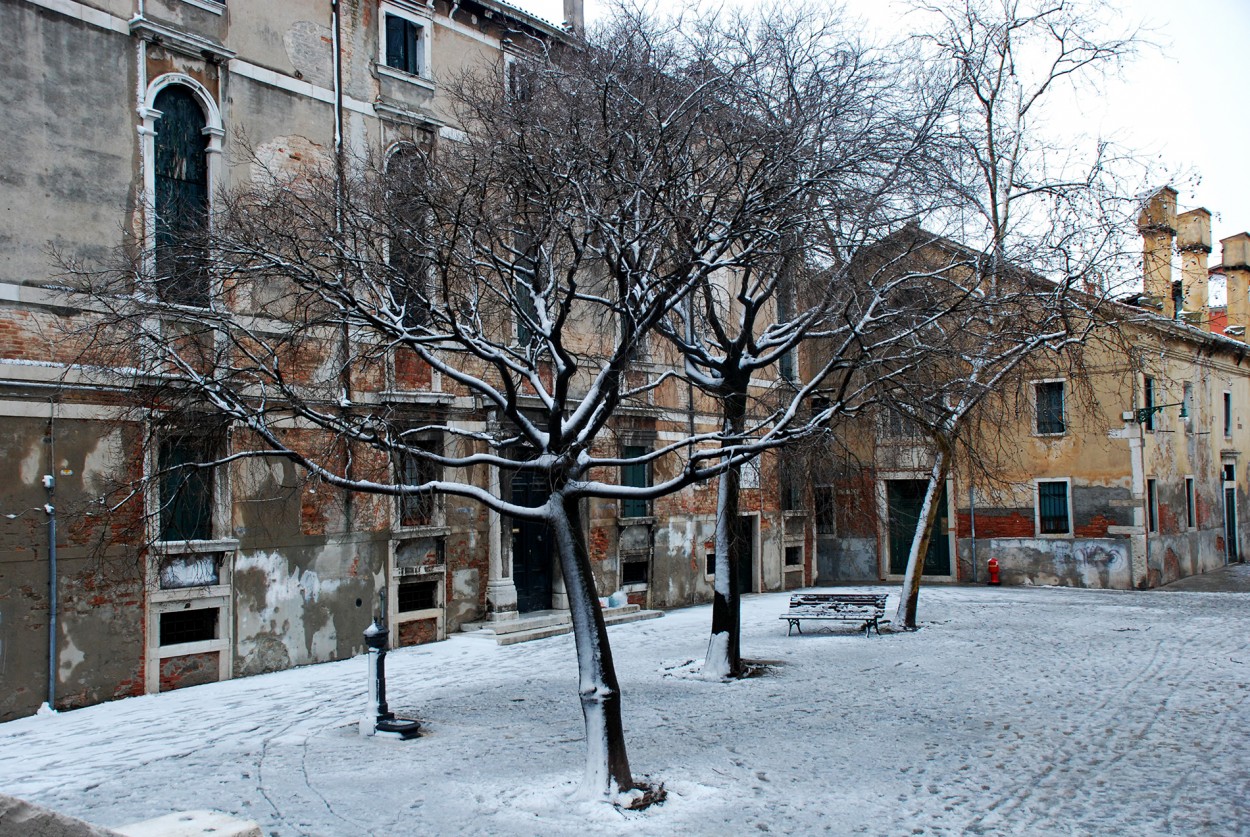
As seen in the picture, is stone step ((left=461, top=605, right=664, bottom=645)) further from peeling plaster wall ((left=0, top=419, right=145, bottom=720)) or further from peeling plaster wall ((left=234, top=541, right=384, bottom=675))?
peeling plaster wall ((left=0, top=419, right=145, bottom=720))

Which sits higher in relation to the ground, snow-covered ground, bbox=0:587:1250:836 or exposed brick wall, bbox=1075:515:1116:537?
exposed brick wall, bbox=1075:515:1116:537

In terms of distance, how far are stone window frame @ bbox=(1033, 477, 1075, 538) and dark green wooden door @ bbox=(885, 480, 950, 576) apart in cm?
221

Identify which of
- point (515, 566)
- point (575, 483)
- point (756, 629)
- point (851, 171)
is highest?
point (851, 171)

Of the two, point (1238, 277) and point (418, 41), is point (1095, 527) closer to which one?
point (1238, 277)

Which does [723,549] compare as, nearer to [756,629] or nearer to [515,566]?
[756,629]

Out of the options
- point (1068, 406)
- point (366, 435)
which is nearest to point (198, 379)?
point (366, 435)

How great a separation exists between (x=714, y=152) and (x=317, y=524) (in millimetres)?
8230

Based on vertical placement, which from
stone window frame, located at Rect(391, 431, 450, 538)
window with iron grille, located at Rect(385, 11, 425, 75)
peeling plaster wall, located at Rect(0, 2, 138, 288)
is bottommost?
stone window frame, located at Rect(391, 431, 450, 538)

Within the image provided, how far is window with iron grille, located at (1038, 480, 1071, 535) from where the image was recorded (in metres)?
24.3

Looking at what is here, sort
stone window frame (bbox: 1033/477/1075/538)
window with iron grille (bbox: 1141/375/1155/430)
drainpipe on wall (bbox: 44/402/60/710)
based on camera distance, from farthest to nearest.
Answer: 1. stone window frame (bbox: 1033/477/1075/538)
2. window with iron grille (bbox: 1141/375/1155/430)
3. drainpipe on wall (bbox: 44/402/60/710)

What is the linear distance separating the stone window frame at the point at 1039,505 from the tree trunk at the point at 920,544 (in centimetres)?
904

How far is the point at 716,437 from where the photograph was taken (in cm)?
877

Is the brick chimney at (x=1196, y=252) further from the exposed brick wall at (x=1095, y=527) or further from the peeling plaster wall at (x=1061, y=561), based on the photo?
the peeling plaster wall at (x=1061, y=561)

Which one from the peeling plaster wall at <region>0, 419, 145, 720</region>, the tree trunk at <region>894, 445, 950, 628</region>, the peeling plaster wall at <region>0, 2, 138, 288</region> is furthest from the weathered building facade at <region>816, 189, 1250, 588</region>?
the peeling plaster wall at <region>0, 2, 138, 288</region>
